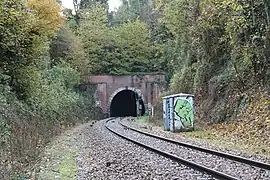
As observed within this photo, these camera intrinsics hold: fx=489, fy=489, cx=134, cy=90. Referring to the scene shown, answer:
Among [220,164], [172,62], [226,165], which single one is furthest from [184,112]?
[172,62]

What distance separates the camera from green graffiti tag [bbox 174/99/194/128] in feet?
80.4

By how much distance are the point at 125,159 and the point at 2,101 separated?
13.7 feet

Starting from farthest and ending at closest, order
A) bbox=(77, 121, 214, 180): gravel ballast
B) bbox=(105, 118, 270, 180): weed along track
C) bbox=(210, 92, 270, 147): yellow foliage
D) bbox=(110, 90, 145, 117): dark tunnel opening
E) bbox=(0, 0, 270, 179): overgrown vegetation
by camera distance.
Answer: bbox=(110, 90, 145, 117): dark tunnel opening, bbox=(210, 92, 270, 147): yellow foliage, bbox=(0, 0, 270, 179): overgrown vegetation, bbox=(77, 121, 214, 180): gravel ballast, bbox=(105, 118, 270, 180): weed along track

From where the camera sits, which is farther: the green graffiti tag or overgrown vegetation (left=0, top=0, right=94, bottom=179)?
the green graffiti tag

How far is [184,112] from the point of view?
24641 millimetres

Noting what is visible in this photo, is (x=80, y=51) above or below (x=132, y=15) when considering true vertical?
below

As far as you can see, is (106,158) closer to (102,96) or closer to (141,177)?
(141,177)

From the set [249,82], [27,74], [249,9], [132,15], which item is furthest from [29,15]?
[132,15]

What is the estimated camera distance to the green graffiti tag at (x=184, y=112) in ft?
80.4

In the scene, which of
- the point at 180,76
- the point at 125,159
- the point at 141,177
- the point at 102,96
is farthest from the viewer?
the point at 102,96

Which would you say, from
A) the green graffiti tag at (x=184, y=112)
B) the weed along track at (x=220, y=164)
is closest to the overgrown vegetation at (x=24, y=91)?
the weed along track at (x=220, y=164)

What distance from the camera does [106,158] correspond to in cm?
1352

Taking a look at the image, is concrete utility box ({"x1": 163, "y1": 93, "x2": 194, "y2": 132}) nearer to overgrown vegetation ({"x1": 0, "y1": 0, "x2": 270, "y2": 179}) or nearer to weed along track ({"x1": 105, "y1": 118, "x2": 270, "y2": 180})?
overgrown vegetation ({"x1": 0, "y1": 0, "x2": 270, "y2": 179})

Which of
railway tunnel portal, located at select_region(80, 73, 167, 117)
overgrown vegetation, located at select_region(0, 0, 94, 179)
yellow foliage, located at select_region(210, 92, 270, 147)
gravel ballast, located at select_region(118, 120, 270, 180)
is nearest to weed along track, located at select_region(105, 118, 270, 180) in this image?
gravel ballast, located at select_region(118, 120, 270, 180)
